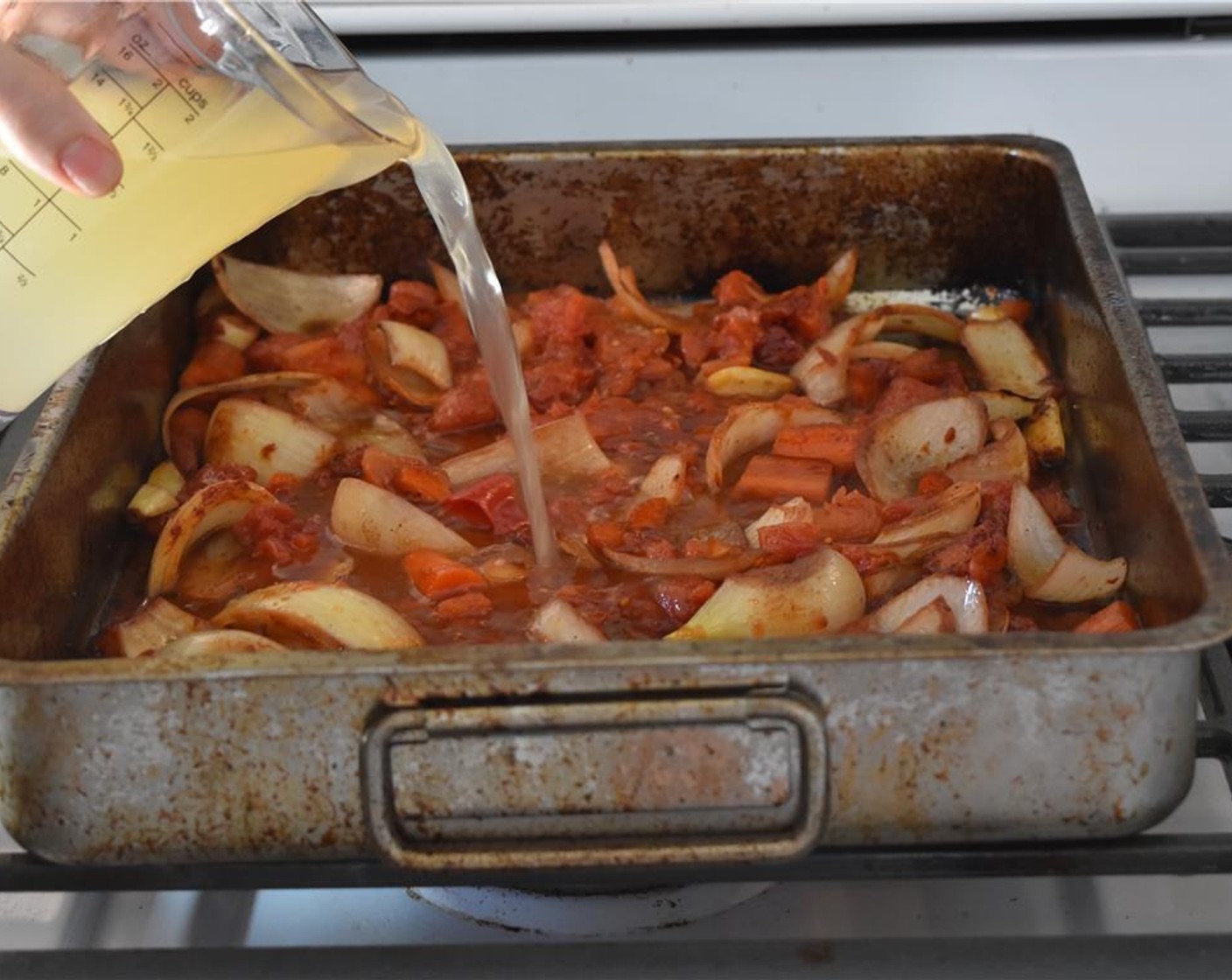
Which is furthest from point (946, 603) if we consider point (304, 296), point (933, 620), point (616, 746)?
point (304, 296)

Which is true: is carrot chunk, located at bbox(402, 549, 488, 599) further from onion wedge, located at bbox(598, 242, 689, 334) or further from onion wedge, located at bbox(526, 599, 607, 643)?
onion wedge, located at bbox(598, 242, 689, 334)

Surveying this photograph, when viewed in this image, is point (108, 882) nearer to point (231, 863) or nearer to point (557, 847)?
point (231, 863)

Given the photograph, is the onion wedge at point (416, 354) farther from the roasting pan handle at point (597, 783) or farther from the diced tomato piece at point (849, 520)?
the roasting pan handle at point (597, 783)

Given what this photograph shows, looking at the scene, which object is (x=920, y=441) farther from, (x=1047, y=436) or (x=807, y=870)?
(x=807, y=870)

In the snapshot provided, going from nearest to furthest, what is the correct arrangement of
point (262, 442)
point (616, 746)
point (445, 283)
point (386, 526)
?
point (616, 746)
point (386, 526)
point (262, 442)
point (445, 283)

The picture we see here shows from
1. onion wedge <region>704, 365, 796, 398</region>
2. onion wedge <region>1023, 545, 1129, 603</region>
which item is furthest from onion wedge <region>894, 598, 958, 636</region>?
onion wedge <region>704, 365, 796, 398</region>

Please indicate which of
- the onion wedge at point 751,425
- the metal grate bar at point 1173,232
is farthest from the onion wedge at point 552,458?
the metal grate bar at point 1173,232

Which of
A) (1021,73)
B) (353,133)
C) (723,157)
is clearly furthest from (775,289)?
(353,133)
